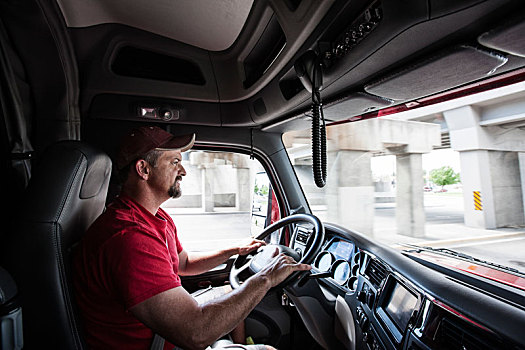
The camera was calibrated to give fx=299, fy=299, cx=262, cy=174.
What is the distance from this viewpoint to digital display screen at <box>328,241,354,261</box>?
5.92 feet

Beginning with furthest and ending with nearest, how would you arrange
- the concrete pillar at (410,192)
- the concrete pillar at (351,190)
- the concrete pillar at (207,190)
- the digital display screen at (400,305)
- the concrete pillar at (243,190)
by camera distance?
the concrete pillar at (351,190), the concrete pillar at (207,190), the concrete pillar at (243,190), the concrete pillar at (410,192), the digital display screen at (400,305)

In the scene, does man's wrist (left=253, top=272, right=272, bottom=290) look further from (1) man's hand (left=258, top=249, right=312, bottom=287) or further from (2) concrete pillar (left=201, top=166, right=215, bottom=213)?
(2) concrete pillar (left=201, top=166, right=215, bottom=213)

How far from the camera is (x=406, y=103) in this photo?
178 centimetres

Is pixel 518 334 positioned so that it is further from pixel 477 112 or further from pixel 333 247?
pixel 333 247

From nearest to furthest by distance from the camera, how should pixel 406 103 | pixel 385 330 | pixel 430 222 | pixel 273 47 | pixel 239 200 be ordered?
1. pixel 385 330
2. pixel 406 103
3. pixel 273 47
4. pixel 430 222
5. pixel 239 200

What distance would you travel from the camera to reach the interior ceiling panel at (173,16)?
1.63 m

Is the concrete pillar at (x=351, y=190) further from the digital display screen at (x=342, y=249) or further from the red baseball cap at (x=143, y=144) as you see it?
the red baseball cap at (x=143, y=144)

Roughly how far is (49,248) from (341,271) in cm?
148

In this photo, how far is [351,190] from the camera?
390 cm

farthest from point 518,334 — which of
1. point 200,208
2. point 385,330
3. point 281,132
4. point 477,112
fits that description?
point 200,208

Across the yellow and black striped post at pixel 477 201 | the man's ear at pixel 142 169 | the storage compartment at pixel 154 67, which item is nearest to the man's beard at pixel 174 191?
the man's ear at pixel 142 169

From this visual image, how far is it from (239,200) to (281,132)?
111cm

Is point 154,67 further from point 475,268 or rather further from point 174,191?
point 475,268

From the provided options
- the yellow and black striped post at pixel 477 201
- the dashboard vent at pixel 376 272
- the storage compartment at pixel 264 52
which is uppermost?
the storage compartment at pixel 264 52
